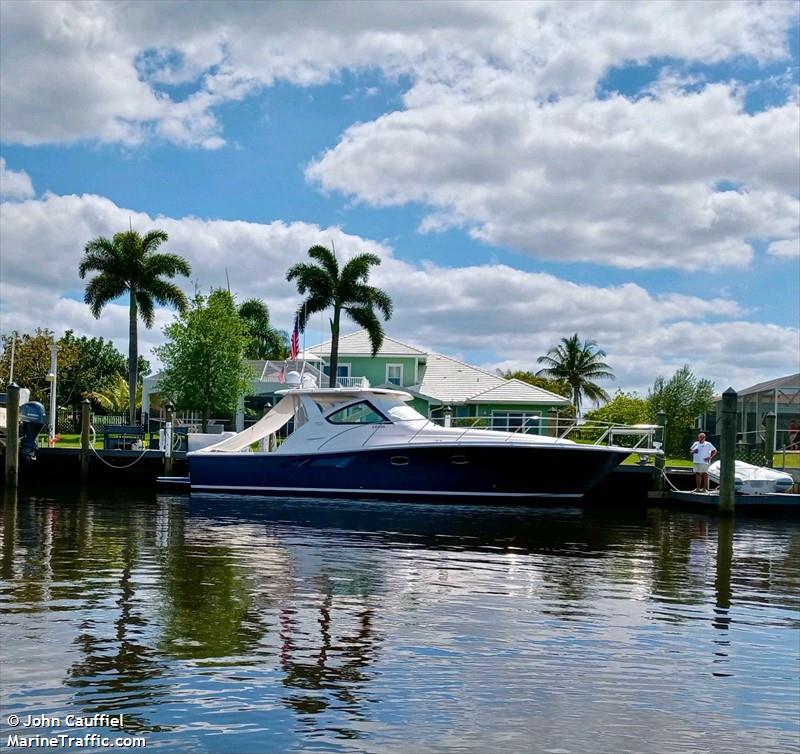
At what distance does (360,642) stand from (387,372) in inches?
1759

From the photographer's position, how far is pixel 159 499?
24703 mm

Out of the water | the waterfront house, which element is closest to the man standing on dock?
the water

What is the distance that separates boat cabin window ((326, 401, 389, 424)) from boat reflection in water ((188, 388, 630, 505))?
3 centimetres

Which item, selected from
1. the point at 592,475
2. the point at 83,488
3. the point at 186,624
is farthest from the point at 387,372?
the point at 186,624

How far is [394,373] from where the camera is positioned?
175 feet

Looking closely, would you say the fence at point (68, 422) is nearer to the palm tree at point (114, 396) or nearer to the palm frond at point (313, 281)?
the palm tree at point (114, 396)

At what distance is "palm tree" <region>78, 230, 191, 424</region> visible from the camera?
46.8m

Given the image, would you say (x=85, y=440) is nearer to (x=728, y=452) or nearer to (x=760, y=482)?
(x=728, y=452)

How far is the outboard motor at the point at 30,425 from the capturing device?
93.1 ft

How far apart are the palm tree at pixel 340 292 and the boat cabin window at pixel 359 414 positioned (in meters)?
23.2

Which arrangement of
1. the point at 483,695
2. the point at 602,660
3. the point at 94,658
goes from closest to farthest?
the point at 483,695 < the point at 94,658 < the point at 602,660

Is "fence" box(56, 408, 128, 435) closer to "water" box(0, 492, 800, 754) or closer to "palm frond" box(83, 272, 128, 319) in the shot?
"palm frond" box(83, 272, 128, 319)

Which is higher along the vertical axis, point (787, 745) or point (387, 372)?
point (387, 372)

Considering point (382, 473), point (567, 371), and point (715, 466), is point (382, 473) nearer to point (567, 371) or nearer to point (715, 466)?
point (715, 466)
